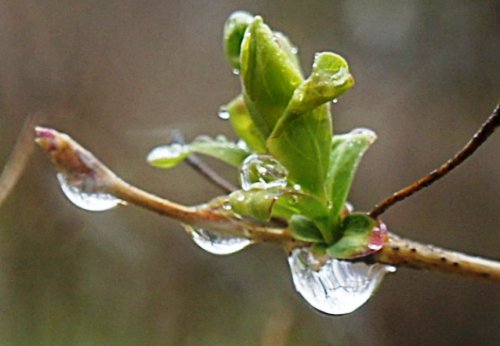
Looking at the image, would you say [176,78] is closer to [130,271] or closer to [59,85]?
[59,85]

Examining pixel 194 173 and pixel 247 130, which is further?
pixel 194 173

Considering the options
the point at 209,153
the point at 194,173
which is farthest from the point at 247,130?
the point at 194,173

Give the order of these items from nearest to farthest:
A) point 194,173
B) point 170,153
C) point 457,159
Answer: point 457,159 → point 170,153 → point 194,173

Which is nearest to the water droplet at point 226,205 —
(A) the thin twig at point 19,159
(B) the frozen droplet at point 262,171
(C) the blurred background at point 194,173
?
(B) the frozen droplet at point 262,171

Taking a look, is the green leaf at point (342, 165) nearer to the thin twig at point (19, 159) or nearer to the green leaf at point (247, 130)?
the green leaf at point (247, 130)

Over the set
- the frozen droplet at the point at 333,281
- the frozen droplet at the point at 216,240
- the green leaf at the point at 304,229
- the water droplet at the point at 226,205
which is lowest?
the frozen droplet at the point at 333,281

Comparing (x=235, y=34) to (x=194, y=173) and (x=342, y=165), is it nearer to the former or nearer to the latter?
(x=342, y=165)

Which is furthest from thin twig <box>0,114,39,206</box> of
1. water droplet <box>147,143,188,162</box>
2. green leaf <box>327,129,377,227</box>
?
green leaf <box>327,129,377,227</box>

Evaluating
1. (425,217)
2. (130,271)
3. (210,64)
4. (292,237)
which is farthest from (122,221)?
(292,237)
